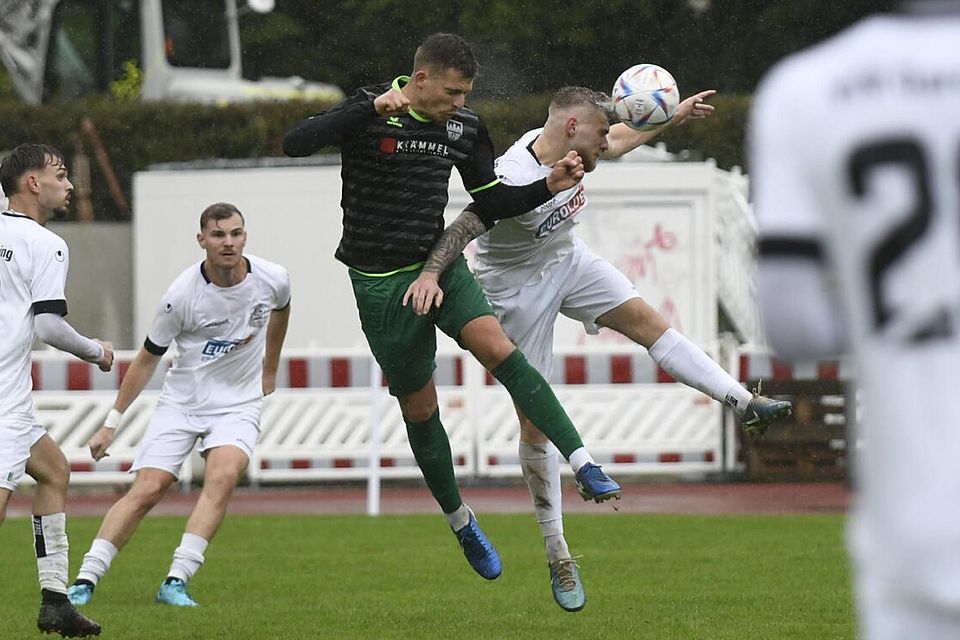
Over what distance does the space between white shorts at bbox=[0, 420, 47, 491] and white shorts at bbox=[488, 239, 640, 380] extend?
2355 mm

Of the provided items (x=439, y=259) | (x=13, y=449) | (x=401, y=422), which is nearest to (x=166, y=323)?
(x=13, y=449)

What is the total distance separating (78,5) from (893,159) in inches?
962

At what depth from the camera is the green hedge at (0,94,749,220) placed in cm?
2731

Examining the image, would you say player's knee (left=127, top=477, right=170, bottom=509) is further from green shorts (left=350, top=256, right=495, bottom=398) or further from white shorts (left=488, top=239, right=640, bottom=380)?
white shorts (left=488, top=239, right=640, bottom=380)

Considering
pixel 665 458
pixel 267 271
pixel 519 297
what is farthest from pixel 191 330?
pixel 665 458

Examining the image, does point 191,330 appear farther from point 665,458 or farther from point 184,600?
point 665,458

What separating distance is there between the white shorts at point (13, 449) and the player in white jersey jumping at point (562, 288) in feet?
7.57

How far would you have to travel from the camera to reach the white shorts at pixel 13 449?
764 cm

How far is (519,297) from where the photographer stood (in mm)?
8930

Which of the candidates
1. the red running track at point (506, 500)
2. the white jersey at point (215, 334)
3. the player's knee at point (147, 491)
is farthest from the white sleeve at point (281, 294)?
the red running track at point (506, 500)

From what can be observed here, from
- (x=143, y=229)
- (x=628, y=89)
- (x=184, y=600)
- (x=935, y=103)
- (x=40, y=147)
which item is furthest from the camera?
(x=143, y=229)

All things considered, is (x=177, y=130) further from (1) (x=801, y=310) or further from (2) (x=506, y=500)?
(1) (x=801, y=310)

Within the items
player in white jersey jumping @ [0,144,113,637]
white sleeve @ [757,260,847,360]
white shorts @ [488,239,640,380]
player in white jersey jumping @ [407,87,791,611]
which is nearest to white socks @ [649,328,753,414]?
player in white jersey jumping @ [407,87,791,611]

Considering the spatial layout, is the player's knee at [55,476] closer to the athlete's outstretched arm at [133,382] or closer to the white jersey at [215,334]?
the athlete's outstretched arm at [133,382]
